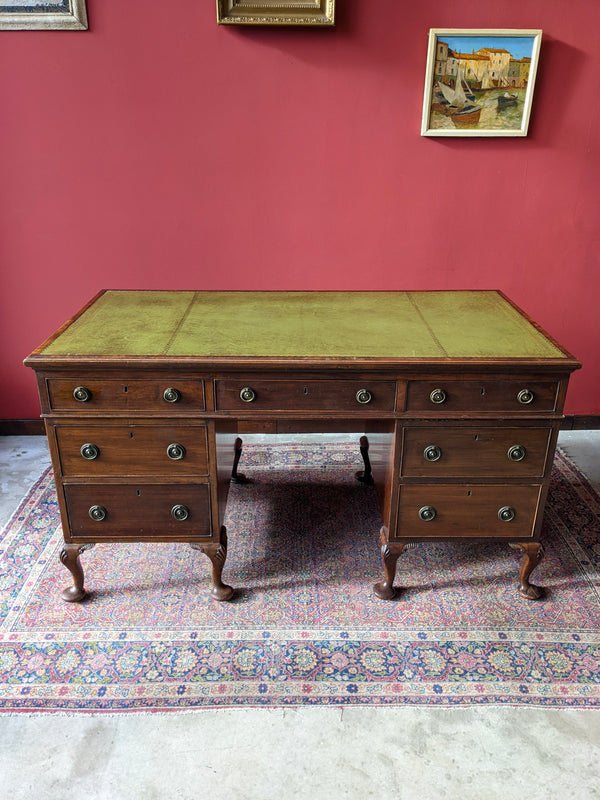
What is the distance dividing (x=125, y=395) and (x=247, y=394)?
41 cm

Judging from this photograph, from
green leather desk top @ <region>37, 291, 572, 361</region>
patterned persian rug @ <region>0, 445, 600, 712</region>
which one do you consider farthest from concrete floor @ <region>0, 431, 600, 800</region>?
green leather desk top @ <region>37, 291, 572, 361</region>

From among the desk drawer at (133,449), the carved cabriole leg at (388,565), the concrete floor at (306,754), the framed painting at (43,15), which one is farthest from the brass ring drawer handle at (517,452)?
the framed painting at (43,15)

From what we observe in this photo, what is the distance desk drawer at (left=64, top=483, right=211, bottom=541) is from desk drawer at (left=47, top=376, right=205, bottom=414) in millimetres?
307

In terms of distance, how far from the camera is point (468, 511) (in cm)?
228

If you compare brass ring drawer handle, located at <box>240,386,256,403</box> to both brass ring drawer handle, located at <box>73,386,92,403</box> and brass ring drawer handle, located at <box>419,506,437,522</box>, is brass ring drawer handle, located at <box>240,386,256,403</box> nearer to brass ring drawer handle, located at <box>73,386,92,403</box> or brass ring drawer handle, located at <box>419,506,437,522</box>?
brass ring drawer handle, located at <box>73,386,92,403</box>

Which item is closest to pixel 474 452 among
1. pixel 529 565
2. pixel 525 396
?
pixel 525 396

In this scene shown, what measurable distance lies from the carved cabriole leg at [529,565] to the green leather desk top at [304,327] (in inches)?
29.6

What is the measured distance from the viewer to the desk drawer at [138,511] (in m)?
2.24

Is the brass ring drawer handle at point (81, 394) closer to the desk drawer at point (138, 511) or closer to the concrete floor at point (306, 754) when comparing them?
the desk drawer at point (138, 511)

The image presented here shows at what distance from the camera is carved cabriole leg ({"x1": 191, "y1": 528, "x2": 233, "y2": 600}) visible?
91.7 inches

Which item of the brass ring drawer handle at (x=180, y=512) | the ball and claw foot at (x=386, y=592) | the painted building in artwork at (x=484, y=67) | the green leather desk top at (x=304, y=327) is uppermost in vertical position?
the painted building in artwork at (x=484, y=67)

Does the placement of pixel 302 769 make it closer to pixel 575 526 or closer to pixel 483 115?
pixel 575 526

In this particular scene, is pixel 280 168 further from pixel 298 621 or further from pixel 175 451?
pixel 298 621

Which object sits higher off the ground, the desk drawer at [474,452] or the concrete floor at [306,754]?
the desk drawer at [474,452]
